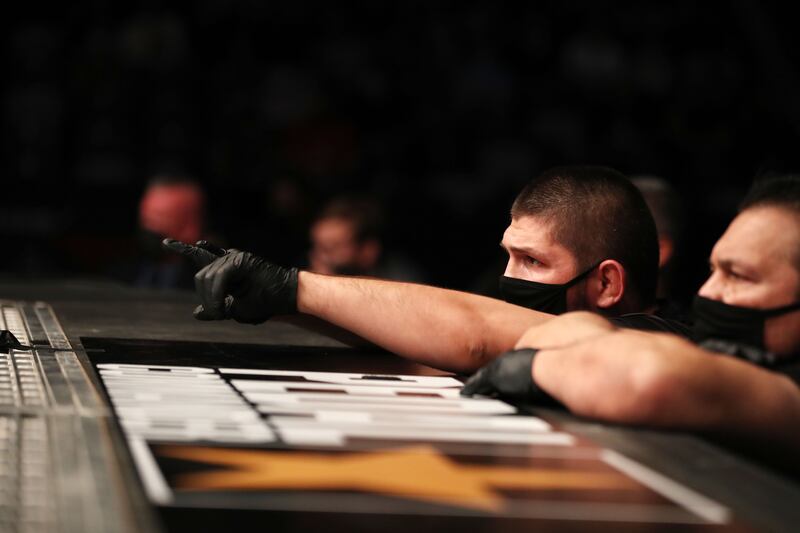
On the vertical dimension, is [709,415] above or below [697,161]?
below

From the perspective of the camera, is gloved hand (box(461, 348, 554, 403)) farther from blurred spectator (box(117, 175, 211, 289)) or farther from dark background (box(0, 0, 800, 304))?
dark background (box(0, 0, 800, 304))

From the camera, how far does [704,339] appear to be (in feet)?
6.77

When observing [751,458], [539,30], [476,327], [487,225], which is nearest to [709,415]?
[751,458]

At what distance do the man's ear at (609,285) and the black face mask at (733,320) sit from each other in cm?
51

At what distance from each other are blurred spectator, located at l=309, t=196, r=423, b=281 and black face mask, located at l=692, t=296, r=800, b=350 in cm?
350

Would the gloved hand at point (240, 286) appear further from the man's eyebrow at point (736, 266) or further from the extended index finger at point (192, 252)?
the man's eyebrow at point (736, 266)

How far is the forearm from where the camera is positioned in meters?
2.32

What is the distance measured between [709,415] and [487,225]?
209 inches

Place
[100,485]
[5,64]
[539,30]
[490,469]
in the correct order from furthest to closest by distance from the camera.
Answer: [539,30] < [5,64] < [490,469] < [100,485]

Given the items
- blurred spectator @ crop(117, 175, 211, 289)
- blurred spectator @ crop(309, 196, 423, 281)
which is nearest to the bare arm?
blurred spectator @ crop(309, 196, 423, 281)

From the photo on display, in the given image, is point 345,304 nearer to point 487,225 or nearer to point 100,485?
point 100,485

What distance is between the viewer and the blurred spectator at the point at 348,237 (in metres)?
5.51

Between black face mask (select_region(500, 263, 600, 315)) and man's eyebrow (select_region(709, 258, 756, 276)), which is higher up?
man's eyebrow (select_region(709, 258, 756, 276))

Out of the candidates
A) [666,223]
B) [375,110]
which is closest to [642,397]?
[666,223]
